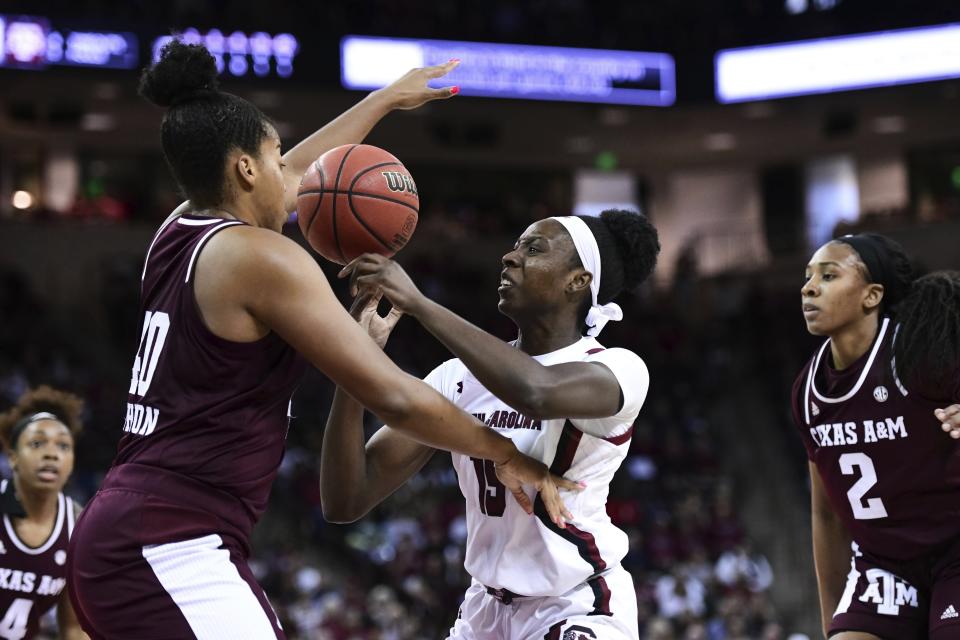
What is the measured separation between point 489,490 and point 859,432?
146 centimetres

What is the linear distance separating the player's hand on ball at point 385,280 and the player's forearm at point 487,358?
0.13 ft

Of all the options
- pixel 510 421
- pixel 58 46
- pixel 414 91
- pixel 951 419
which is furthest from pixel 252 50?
pixel 951 419

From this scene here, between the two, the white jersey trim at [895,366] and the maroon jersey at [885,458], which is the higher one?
the white jersey trim at [895,366]

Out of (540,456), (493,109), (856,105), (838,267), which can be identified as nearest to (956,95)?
(856,105)

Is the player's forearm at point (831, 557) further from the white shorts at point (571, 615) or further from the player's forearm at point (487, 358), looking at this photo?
the player's forearm at point (487, 358)

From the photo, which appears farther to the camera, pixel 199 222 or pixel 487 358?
pixel 487 358

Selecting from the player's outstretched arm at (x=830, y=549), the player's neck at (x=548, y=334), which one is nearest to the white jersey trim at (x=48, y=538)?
the player's neck at (x=548, y=334)

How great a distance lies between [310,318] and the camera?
2.86m

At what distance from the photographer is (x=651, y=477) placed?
50.6ft

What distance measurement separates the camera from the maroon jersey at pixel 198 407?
2891mm

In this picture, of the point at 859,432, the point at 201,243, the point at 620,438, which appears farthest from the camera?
the point at 859,432

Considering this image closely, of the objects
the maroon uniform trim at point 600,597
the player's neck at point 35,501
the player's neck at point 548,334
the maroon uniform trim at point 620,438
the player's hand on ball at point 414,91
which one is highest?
the player's hand on ball at point 414,91

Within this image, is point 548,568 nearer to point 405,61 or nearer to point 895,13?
point 405,61

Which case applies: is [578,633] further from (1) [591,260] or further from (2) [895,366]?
(2) [895,366]
